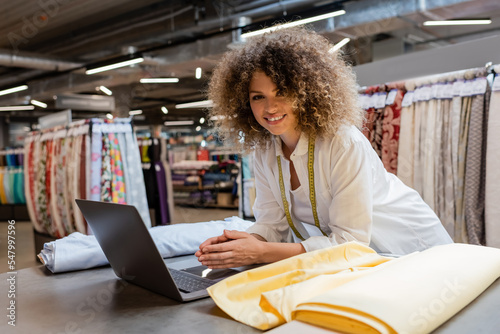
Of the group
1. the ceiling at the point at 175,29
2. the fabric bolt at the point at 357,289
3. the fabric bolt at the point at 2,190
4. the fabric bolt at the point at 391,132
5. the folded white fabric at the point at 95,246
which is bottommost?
the fabric bolt at the point at 2,190

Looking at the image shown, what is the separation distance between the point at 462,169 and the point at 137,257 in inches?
95.3

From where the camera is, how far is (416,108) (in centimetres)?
306

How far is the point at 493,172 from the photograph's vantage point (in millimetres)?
2574

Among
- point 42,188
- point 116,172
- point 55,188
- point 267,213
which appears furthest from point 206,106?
point 267,213

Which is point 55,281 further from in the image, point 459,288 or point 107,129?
point 107,129

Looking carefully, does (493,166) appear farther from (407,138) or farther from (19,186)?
(19,186)

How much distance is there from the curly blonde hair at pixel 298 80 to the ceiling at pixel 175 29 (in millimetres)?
4719

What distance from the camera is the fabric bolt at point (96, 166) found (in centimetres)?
478

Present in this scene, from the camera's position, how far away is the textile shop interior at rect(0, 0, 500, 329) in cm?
283

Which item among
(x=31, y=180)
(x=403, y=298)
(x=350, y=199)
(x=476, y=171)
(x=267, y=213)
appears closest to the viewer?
(x=403, y=298)

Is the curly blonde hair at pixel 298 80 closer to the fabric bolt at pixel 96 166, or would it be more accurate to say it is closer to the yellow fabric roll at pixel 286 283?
the yellow fabric roll at pixel 286 283

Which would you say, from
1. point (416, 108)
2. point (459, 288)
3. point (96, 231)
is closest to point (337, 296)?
point (459, 288)

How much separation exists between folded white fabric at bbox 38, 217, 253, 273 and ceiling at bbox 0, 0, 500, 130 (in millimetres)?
5138

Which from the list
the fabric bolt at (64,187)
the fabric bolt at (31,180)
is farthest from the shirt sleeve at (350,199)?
the fabric bolt at (31,180)
